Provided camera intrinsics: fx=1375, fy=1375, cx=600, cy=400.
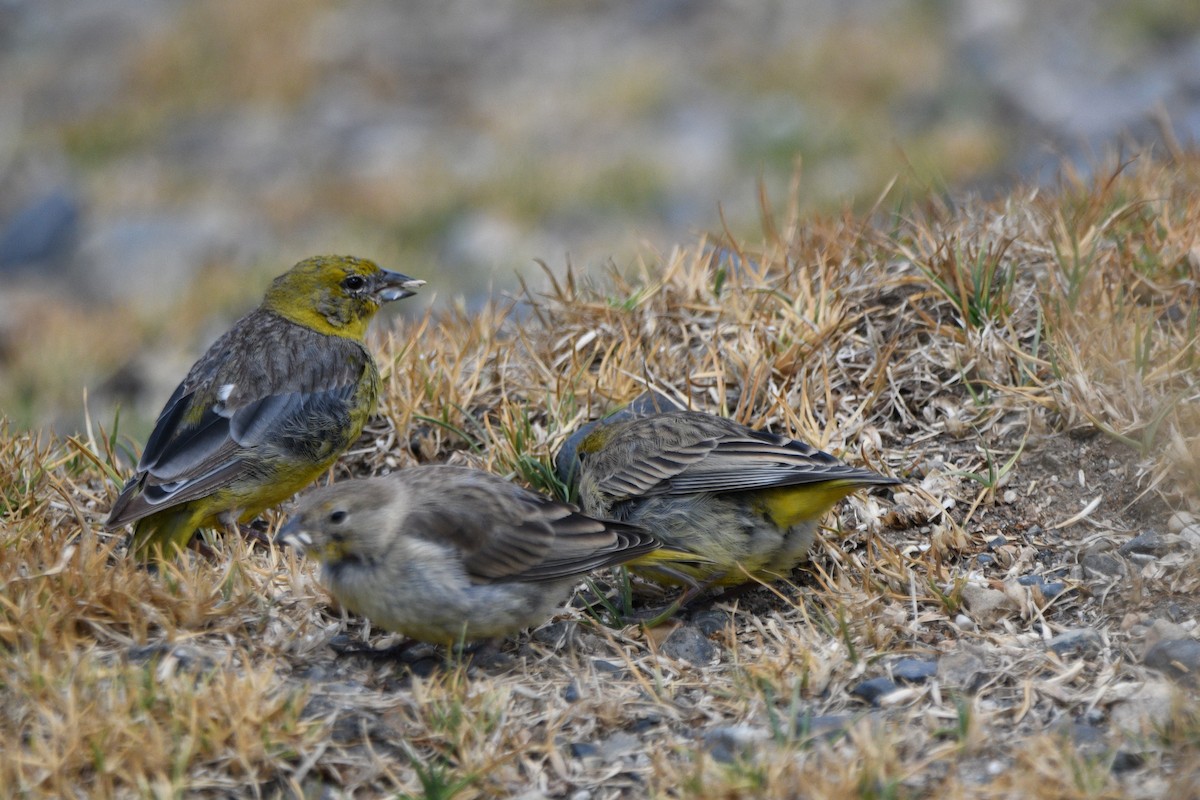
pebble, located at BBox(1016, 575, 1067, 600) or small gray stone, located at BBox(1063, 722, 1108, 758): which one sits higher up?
small gray stone, located at BBox(1063, 722, 1108, 758)

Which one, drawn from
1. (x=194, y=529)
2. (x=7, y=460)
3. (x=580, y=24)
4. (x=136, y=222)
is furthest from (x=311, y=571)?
(x=580, y=24)

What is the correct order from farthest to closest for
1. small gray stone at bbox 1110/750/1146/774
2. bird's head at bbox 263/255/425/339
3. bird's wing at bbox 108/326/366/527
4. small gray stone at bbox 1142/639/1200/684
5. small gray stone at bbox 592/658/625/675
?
bird's head at bbox 263/255/425/339 → bird's wing at bbox 108/326/366/527 → small gray stone at bbox 592/658/625/675 → small gray stone at bbox 1142/639/1200/684 → small gray stone at bbox 1110/750/1146/774

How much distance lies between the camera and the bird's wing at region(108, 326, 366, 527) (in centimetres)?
541

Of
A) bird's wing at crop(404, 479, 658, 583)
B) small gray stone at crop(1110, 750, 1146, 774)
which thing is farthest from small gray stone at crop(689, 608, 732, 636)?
small gray stone at crop(1110, 750, 1146, 774)

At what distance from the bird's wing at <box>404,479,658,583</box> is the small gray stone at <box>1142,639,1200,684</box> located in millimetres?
1643

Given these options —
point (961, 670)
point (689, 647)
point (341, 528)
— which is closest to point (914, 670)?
point (961, 670)

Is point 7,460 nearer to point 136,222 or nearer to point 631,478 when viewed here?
point 631,478

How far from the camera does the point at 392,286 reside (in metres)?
6.55

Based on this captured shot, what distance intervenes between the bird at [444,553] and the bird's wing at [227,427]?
96 centimetres

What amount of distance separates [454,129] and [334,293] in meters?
9.64

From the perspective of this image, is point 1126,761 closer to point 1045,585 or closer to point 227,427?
point 1045,585

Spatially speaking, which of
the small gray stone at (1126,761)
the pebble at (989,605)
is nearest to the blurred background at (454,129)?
the pebble at (989,605)

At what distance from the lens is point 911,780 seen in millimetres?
3721

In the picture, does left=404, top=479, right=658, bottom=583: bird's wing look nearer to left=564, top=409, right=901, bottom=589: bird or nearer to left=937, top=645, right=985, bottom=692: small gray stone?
left=564, top=409, right=901, bottom=589: bird
